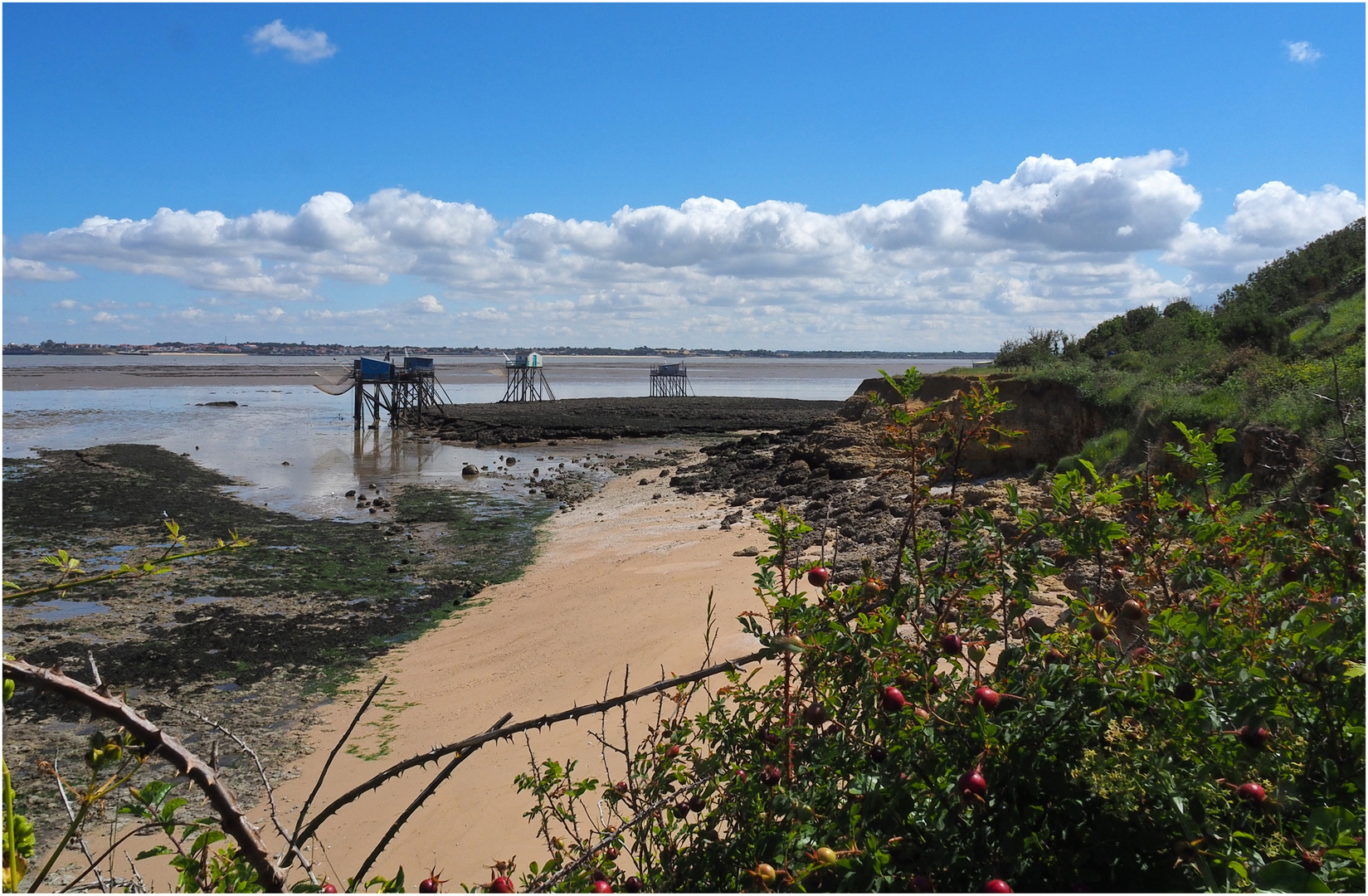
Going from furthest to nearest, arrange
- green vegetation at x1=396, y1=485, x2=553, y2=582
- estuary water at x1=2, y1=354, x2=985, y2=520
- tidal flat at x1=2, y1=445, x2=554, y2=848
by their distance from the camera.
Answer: estuary water at x1=2, y1=354, x2=985, y2=520
green vegetation at x1=396, y1=485, x2=553, y2=582
tidal flat at x1=2, y1=445, x2=554, y2=848

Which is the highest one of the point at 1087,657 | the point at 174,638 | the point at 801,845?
the point at 1087,657

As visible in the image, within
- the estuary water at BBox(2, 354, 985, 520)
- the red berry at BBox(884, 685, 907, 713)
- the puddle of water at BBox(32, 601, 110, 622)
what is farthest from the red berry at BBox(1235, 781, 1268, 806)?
the estuary water at BBox(2, 354, 985, 520)

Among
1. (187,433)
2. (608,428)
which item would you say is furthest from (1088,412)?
(187,433)

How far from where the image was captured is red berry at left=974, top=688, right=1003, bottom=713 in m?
1.84

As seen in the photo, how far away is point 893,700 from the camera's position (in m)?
1.88

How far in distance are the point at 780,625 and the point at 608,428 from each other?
3668 cm

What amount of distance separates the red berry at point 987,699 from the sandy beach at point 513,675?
1997 mm

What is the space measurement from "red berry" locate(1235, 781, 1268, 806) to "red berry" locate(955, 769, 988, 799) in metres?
0.45

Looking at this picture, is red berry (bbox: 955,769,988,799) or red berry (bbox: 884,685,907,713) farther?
red berry (bbox: 884,685,907,713)

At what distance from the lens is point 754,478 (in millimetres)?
21016

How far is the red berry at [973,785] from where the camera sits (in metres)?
1.73

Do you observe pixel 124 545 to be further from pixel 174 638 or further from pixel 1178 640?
pixel 1178 640

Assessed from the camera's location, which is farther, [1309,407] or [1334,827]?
[1309,407]

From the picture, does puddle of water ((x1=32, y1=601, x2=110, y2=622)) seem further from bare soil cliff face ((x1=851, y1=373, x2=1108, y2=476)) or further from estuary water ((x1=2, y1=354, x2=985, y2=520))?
bare soil cliff face ((x1=851, y1=373, x2=1108, y2=476))
